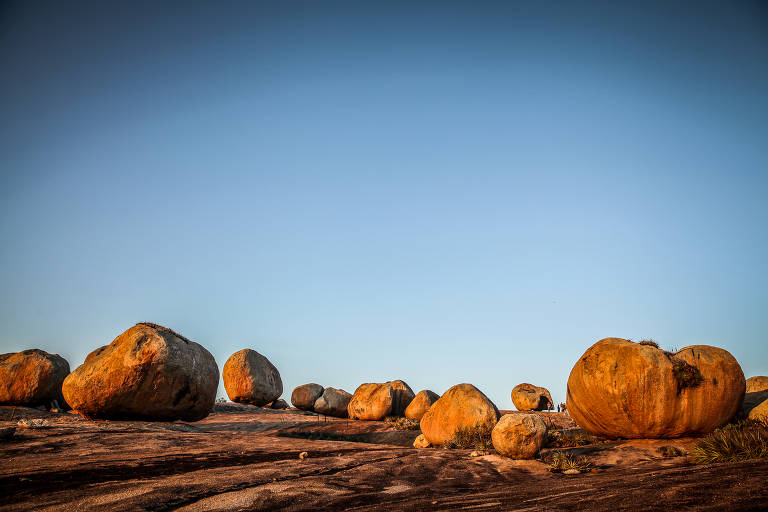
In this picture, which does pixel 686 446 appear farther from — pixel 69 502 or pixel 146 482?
pixel 69 502

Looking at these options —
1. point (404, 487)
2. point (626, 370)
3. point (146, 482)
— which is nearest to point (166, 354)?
point (146, 482)

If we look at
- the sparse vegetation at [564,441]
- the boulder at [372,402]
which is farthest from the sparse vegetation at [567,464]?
the boulder at [372,402]

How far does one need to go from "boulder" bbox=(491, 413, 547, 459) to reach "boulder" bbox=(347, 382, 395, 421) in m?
17.6

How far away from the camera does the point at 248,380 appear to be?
105ft

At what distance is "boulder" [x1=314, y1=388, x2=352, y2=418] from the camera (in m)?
33.0

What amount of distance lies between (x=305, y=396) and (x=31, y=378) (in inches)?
740

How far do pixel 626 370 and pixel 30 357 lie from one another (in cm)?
2760

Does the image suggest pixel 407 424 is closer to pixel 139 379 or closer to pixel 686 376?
pixel 139 379

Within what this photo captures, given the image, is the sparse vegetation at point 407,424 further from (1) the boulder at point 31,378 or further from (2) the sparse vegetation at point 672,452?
(1) the boulder at point 31,378

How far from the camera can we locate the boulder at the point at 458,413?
16.3m

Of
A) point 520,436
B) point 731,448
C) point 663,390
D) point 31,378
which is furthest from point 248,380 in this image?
point 731,448

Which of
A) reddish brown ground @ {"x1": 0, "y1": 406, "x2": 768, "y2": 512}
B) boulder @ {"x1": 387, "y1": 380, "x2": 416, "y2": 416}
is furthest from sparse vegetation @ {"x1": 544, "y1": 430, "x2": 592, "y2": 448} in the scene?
boulder @ {"x1": 387, "y1": 380, "x2": 416, "y2": 416}

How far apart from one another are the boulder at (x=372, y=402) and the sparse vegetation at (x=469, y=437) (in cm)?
1337

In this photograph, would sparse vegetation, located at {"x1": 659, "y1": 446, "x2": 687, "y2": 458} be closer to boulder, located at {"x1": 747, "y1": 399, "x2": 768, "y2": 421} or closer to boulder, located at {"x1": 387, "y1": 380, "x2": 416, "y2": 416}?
boulder, located at {"x1": 747, "y1": 399, "x2": 768, "y2": 421}
